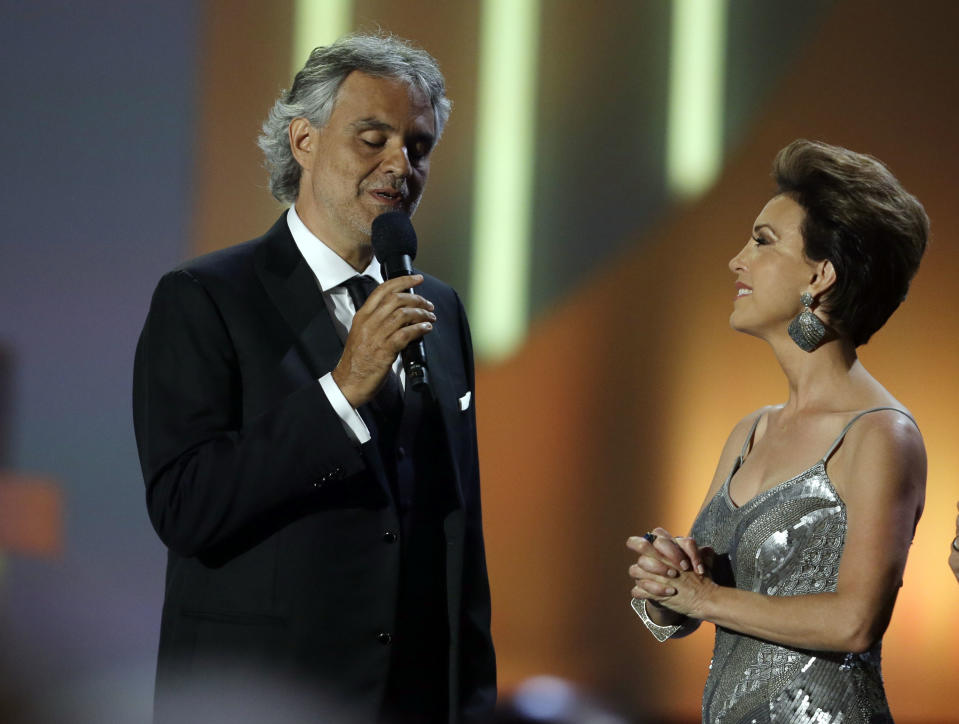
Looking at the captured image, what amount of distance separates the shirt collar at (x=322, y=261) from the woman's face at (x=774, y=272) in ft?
2.11

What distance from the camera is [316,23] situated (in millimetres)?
3086

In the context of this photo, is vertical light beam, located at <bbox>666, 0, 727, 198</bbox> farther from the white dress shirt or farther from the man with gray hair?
the white dress shirt

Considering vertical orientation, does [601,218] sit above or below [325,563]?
above

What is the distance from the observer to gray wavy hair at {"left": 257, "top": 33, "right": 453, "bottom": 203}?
179 cm

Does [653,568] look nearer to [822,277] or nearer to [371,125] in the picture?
[822,277]

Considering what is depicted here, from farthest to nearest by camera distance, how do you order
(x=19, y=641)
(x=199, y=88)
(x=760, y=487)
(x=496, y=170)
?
(x=496, y=170)
(x=199, y=88)
(x=19, y=641)
(x=760, y=487)

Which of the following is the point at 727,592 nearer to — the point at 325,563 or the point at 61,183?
the point at 325,563

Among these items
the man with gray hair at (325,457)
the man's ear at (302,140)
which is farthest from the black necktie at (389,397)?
the man's ear at (302,140)

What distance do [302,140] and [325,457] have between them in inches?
25.2

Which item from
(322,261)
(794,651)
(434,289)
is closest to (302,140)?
(322,261)

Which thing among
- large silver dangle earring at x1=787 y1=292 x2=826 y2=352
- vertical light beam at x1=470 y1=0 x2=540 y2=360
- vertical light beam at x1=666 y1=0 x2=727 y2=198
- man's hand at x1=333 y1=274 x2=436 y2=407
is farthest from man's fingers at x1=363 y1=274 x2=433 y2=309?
vertical light beam at x1=666 y1=0 x2=727 y2=198

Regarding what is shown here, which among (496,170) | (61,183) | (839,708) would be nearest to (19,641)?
(61,183)

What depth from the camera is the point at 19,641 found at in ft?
9.04

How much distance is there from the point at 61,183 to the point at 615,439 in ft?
5.76
